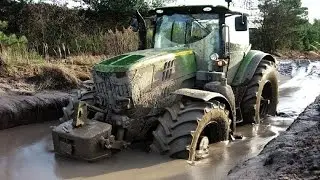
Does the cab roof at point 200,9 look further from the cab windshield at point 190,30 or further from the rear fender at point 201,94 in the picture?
the rear fender at point 201,94

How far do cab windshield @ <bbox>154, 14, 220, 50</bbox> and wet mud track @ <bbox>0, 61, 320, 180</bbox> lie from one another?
5.90 feet

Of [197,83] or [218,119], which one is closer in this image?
[218,119]

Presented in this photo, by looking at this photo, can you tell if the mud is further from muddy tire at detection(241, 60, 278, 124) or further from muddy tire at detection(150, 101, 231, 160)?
muddy tire at detection(241, 60, 278, 124)

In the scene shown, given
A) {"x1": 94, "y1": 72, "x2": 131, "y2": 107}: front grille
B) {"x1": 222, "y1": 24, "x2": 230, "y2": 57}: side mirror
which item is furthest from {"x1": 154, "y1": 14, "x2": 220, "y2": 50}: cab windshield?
{"x1": 94, "y1": 72, "x2": 131, "y2": 107}: front grille

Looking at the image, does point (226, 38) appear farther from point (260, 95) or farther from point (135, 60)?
point (135, 60)

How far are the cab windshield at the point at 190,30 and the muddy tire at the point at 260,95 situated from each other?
1.35 meters

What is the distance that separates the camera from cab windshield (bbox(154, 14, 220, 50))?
7695mm

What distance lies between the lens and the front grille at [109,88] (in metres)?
6.56

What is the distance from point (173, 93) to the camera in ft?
22.1

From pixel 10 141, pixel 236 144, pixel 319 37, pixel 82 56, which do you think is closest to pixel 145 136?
pixel 236 144

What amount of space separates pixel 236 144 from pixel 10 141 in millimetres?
3837

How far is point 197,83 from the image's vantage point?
764 centimetres

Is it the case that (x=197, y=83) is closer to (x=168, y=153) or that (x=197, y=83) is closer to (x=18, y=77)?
(x=168, y=153)

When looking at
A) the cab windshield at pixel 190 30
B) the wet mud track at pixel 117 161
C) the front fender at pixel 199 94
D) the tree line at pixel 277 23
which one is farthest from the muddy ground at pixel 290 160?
the tree line at pixel 277 23
